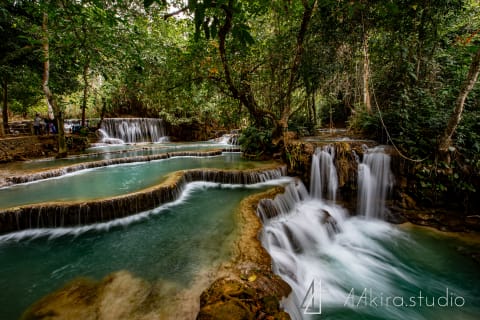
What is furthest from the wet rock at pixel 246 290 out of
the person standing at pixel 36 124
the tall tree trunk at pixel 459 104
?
the person standing at pixel 36 124

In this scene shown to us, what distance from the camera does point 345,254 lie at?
15.6 feet

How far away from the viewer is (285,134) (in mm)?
8328

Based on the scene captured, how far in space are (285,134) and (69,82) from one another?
39.6ft

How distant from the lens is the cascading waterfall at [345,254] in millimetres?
3451

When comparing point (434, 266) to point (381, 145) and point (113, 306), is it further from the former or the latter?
point (113, 306)

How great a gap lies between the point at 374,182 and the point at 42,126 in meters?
16.2

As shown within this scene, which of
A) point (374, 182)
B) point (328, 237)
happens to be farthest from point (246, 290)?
point (374, 182)

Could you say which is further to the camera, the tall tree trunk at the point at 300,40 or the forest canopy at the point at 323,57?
the forest canopy at the point at 323,57

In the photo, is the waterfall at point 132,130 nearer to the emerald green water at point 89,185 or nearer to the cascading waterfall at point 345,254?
the emerald green water at point 89,185

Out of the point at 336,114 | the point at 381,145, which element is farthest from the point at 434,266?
the point at 336,114

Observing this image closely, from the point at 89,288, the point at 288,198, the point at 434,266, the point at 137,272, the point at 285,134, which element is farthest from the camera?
the point at 285,134

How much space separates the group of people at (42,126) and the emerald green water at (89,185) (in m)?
6.60

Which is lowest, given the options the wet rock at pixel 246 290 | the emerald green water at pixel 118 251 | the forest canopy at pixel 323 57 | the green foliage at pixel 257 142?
the emerald green water at pixel 118 251

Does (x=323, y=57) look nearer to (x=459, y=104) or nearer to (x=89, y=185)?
(x=459, y=104)
